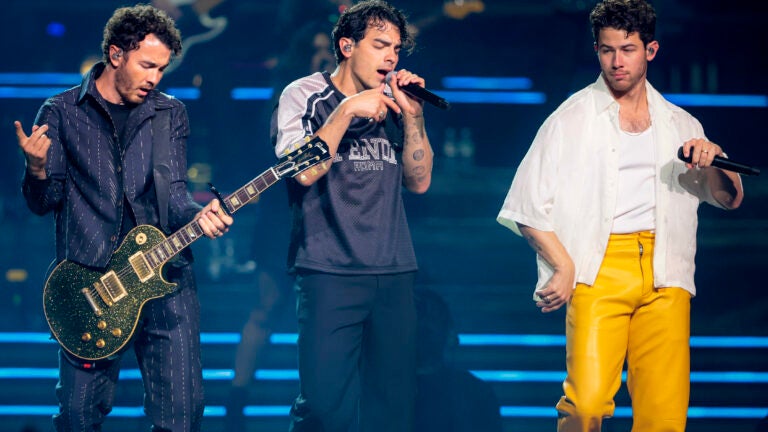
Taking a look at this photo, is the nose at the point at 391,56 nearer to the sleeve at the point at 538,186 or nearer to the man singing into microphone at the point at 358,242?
the man singing into microphone at the point at 358,242

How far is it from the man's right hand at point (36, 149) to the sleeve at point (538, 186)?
173 cm

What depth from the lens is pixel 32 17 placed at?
196 inches

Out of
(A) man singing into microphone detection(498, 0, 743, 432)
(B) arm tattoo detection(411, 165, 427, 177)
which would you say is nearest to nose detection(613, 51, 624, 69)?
(A) man singing into microphone detection(498, 0, 743, 432)

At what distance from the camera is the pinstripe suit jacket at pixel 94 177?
3180 millimetres

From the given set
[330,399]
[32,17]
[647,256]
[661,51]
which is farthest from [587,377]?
[32,17]

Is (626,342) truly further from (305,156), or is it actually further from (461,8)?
(461,8)

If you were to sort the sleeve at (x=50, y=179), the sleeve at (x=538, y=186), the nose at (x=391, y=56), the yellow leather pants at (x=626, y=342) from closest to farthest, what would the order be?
the sleeve at (x=50, y=179) < the yellow leather pants at (x=626, y=342) < the sleeve at (x=538, y=186) < the nose at (x=391, y=56)

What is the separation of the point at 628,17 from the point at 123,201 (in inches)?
80.5

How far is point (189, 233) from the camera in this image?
324 cm

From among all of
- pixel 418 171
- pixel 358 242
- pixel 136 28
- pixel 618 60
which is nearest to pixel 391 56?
pixel 418 171

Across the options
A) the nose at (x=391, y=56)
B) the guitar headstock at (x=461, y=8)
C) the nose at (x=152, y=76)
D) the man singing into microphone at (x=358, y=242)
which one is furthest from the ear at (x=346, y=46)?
the guitar headstock at (x=461, y=8)

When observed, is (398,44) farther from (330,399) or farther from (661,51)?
(661,51)

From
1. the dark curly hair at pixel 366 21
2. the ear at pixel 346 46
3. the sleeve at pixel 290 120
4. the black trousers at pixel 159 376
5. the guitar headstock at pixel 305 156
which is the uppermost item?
the dark curly hair at pixel 366 21

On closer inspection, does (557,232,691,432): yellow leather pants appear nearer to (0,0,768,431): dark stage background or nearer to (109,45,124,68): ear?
(0,0,768,431): dark stage background
